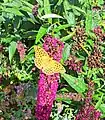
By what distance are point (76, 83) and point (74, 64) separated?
13cm

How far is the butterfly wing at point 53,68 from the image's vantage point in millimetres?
1965

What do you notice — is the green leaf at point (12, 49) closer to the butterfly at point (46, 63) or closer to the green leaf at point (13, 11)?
the green leaf at point (13, 11)

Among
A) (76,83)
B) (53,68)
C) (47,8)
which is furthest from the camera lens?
(47,8)

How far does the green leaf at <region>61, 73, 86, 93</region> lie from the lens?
107 inches

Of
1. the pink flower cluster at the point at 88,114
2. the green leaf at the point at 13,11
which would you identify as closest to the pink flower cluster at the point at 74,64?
the green leaf at the point at 13,11

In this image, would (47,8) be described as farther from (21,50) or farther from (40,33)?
(21,50)

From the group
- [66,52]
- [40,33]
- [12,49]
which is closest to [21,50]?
[12,49]

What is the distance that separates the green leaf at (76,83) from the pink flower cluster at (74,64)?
58 millimetres

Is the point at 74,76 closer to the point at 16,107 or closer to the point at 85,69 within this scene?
the point at 85,69

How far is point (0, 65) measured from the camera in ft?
10.6

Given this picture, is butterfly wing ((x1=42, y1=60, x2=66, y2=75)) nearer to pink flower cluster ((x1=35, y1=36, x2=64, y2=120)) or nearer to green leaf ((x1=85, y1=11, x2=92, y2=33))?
pink flower cluster ((x1=35, y1=36, x2=64, y2=120))

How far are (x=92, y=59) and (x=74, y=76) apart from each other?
0.23m

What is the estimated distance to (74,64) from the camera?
9.18 feet

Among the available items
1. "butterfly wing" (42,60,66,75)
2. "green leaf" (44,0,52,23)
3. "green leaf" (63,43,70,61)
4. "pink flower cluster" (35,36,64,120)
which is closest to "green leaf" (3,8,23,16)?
"green leaf" (44,0,52,23)
